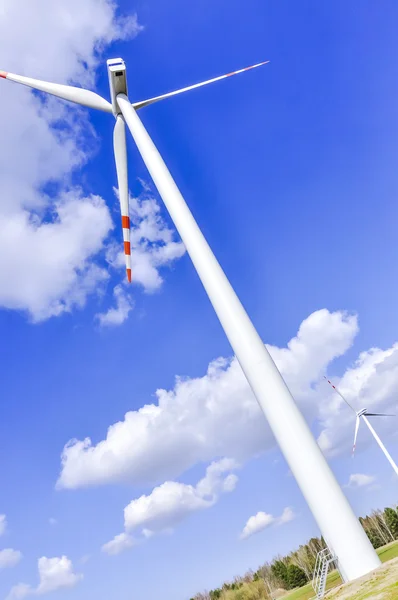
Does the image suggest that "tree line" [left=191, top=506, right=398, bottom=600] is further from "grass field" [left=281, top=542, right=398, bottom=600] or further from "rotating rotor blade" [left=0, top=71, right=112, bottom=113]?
"rotating rotor blade" [left=0, top=71, right=112, bottom=113]

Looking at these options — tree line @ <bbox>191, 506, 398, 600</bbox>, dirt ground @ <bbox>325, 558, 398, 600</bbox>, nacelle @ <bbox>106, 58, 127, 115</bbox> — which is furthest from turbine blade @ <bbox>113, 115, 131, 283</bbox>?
tree line @ <bbox>191, 506, 398, 600</bbox>

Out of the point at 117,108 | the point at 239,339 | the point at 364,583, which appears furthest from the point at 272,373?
the point at 117,108

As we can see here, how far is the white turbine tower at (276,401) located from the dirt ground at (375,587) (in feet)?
2.19

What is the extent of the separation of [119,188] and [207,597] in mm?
207870

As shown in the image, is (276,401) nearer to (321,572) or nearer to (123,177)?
(321,572)

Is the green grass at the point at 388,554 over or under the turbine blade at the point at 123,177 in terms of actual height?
under

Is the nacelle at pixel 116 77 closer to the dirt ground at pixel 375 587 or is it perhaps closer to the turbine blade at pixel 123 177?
the turbine blade at pixel 123 177

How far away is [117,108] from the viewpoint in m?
32.1

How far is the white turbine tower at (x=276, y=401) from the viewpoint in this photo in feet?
49.6

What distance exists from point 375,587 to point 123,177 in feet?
93.9

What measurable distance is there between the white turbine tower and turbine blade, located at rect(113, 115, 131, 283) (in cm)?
681

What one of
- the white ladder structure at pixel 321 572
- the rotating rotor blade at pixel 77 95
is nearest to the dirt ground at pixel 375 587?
the white ladder structure at pixel 321 572

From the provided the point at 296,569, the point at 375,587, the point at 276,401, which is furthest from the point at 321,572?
the point at 296,569

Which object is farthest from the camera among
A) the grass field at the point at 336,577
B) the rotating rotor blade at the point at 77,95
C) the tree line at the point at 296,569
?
the tree line at the point at 296,569
